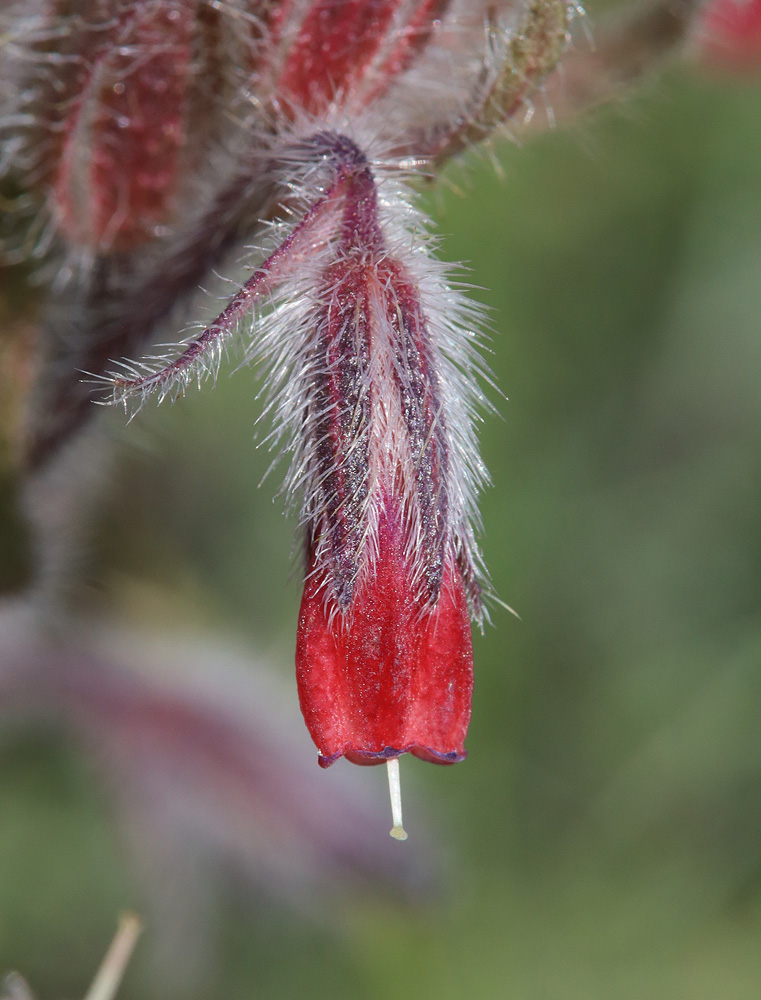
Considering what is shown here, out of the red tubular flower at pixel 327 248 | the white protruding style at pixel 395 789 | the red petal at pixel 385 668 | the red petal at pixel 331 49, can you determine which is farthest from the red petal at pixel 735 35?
the white protruding style at pixel 395 789

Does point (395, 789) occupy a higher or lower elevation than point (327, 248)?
lower

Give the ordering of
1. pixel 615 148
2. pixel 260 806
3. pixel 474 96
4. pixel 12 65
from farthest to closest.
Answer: pixel 615 148, pixel 260 806, pixel 12 65, pixel 474 96

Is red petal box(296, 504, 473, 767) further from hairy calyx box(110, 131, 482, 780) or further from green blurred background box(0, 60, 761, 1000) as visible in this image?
green blurred background box(0, 60, 761, 1000)

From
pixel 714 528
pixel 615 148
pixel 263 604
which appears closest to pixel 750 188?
pixel 615 148

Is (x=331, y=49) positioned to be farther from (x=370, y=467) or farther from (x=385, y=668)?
(x=385, y=668)

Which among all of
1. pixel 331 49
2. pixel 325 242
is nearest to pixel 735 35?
pixel 331 49

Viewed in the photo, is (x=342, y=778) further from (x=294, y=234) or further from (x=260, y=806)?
(x=294, y=234)

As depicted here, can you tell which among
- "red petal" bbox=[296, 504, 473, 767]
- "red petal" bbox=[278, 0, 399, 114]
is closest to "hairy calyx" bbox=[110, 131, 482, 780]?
"red petal" bbox=[296, 504, 473, 767]
